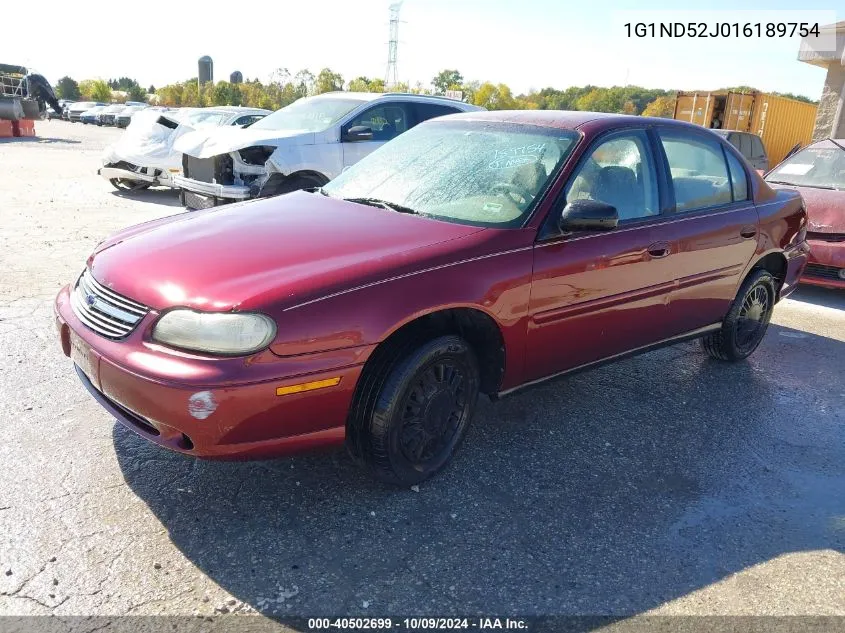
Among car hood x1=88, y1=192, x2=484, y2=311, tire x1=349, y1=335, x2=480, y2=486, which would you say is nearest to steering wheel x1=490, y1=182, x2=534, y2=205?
car hood x1=88, y1=192, x2=484, y2=311

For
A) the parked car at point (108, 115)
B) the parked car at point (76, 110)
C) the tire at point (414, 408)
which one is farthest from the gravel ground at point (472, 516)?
the parked car at point (76, 110)

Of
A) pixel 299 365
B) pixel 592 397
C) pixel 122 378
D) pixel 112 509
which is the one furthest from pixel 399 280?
pixel 592 397

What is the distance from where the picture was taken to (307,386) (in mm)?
2605

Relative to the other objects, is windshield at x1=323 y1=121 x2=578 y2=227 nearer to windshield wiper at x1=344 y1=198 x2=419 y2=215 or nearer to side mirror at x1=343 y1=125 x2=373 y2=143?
windshield wiper at x1=344 y1=198 x2=419 y2=215

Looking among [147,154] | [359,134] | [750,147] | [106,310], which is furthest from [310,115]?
[750,147]

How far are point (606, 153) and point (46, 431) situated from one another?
3270 millimetres

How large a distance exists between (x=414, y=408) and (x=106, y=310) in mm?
1370

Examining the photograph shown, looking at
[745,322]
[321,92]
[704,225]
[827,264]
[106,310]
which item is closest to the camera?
[106,310]

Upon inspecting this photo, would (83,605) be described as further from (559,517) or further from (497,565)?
(559,517)

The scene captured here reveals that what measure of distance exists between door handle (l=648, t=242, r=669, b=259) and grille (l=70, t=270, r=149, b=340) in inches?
105

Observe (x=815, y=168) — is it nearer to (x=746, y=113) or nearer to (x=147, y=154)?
(x=147, y=154)

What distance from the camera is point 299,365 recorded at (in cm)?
257

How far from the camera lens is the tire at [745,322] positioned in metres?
4.78

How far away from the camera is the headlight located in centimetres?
251
